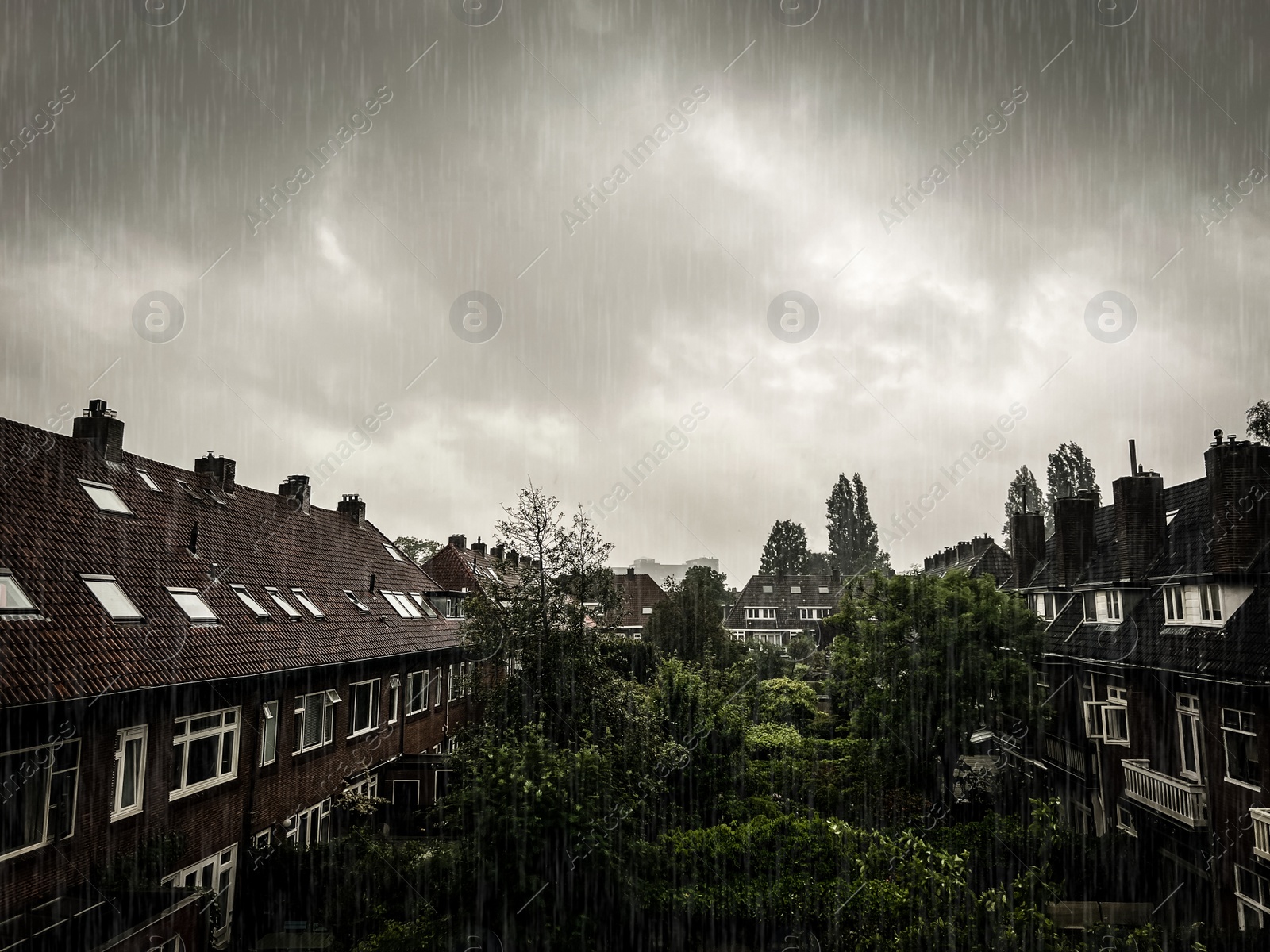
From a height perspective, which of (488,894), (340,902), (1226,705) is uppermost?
(1226,705)

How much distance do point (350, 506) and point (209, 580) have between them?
12.2 m

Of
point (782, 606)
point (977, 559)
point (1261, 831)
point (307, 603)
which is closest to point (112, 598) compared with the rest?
point (307, 603)

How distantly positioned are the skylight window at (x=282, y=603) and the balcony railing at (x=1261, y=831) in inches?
784

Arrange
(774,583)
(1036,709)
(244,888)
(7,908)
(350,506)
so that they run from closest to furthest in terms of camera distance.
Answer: (7,908), (244,888), (1036,709), (350,506), (774,583)

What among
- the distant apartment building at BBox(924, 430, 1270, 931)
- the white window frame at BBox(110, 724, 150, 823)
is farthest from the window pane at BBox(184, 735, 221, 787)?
the distant apartment building at BBox(924, 430, 1270, 931)

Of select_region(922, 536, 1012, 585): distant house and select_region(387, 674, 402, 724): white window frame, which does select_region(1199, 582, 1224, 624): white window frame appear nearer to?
select_region(922, 536, 1012, 585): distant house

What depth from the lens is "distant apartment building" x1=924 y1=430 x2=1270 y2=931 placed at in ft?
46.7

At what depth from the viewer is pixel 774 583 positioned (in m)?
74.3

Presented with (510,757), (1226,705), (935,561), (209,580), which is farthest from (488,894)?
(935,561)

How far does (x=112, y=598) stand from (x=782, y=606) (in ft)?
213

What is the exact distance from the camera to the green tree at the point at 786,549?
86375mm

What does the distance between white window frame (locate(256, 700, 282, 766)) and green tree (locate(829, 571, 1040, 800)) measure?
14.0 metres

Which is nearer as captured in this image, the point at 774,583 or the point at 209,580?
the point at 209,580

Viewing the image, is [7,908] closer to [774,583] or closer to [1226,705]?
[1226,705]
